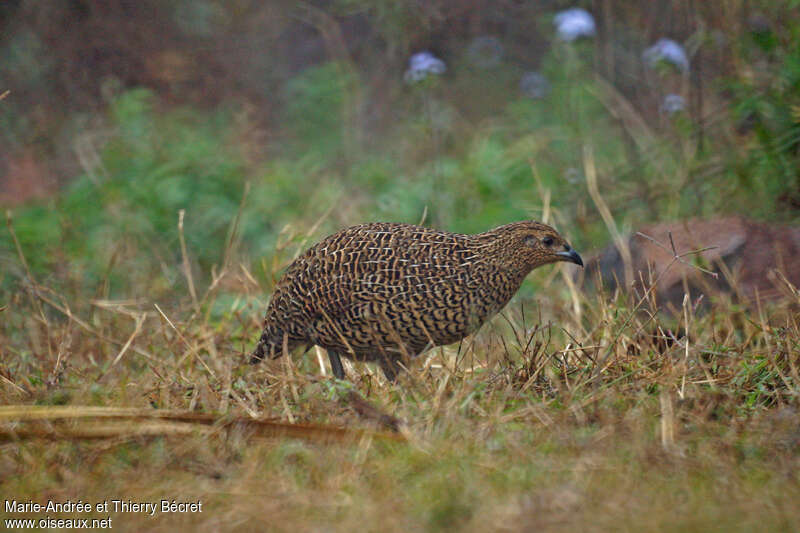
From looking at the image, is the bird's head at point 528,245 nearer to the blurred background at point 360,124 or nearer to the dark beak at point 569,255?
the dark beak at point 569,255

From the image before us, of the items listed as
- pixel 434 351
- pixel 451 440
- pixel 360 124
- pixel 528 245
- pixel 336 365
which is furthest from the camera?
pixel 360 124

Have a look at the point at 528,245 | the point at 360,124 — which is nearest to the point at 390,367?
the point at 528,245

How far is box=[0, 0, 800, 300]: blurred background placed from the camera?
242 inches

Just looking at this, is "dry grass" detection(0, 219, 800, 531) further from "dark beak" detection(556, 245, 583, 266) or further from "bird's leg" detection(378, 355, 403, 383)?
"dark beak" detection(556, 245, 583, 266)

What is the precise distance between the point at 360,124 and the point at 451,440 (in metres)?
6.41

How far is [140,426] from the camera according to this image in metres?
3.29

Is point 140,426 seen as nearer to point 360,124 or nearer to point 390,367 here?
point 390,367

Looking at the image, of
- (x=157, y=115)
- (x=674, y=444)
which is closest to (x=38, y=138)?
(x=157, y=115)

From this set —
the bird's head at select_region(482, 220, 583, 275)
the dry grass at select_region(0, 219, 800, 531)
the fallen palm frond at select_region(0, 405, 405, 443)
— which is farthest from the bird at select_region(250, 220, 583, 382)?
the fallen palm frond at select_region(0, 405, 405, 443)

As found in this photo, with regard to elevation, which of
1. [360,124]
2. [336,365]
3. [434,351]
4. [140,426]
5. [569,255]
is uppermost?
[360,124]

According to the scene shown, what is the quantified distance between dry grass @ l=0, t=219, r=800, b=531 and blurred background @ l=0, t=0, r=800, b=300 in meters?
1.43

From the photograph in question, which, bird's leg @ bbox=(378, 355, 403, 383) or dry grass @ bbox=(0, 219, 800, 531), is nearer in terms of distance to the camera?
dry grass @ bbox=(0, 219, 800, 531)

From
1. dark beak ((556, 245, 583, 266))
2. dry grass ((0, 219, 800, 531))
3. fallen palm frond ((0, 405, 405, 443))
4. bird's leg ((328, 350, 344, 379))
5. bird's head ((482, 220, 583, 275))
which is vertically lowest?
bird's leg ((328, 350, 344, 379))

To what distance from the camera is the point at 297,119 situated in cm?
950
